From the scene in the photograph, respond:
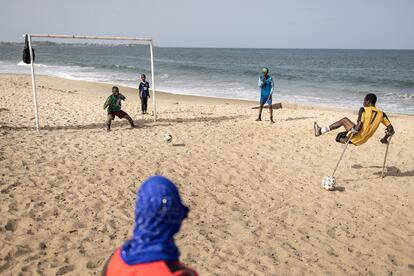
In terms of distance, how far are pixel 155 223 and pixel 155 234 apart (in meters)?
0.05

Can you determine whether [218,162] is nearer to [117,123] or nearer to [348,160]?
[348,160]

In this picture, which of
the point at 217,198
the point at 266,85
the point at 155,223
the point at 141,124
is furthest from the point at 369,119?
the point at 141,124

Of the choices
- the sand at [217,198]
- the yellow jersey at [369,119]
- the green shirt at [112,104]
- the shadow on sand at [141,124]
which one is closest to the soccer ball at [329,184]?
the sand at [217,198]

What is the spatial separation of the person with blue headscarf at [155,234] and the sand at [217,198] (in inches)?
103

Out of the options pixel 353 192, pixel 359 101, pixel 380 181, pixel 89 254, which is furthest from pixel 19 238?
pixel 359 101

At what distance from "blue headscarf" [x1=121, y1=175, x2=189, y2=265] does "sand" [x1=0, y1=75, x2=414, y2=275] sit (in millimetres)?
2630

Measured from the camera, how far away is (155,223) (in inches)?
63.3

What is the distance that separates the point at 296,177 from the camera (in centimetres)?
726

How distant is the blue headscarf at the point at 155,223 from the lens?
1.59m

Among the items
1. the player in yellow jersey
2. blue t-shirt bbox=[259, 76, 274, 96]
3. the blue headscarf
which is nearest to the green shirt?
blue t-shirt bbox=[259, 76, 274, 96]

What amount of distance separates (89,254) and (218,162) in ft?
13.0

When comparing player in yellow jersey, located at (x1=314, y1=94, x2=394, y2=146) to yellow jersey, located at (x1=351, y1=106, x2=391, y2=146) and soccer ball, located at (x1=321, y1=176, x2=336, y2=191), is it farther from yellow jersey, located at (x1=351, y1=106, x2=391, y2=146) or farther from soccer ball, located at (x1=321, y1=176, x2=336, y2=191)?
soccer ball, located at (x1=321, y1=176, x2=336, y2=191)

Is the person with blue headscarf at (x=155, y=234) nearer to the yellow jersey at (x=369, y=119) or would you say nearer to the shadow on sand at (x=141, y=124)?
the yellow jersey at (x=369, y=119)

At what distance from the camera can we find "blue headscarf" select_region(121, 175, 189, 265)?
5.23ft
